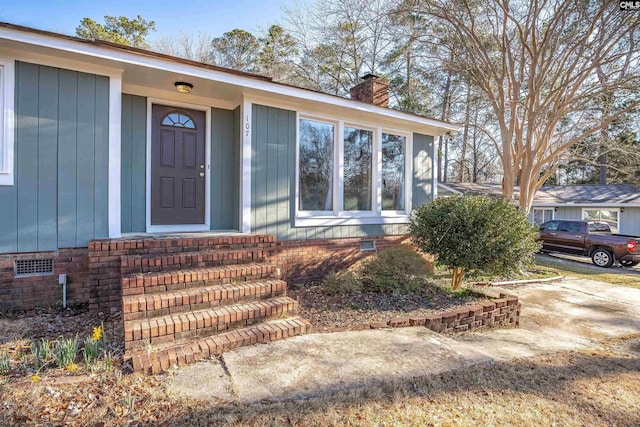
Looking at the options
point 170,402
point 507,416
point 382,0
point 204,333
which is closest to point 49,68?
point 204,333

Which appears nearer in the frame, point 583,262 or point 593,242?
point 593,242

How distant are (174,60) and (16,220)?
8.59ft

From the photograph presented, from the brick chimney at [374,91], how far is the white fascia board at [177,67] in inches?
26.5

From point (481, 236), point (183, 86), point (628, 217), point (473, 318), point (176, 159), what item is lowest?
point (473, 318)

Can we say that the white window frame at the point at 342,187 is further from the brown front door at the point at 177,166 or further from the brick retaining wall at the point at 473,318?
the brick retaining wall at the point at 473,318

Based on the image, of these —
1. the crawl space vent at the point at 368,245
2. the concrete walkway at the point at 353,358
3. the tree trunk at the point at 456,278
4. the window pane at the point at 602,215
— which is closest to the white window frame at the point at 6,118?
the concrete walkway at the point at 353,358

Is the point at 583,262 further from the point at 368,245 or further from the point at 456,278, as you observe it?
the point at 368,245

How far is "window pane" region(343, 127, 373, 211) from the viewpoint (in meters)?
6.44

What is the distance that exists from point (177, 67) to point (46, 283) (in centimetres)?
305

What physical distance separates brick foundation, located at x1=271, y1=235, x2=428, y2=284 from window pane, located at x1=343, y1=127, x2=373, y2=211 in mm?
728

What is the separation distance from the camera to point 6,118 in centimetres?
373

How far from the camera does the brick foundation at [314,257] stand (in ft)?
18.1

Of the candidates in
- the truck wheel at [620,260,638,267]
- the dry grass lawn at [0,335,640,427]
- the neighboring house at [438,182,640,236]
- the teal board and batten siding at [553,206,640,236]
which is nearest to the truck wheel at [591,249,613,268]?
the truck wheel at [620,260,638,267]

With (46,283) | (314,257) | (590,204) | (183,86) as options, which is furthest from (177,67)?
(590,204)
